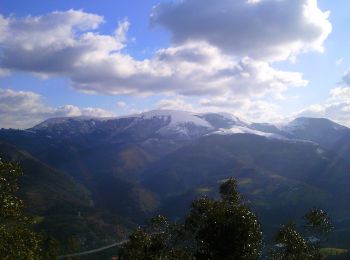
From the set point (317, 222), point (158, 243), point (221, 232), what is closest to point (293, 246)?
point (317, 222)

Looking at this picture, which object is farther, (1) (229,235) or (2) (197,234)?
(2) (197,234)

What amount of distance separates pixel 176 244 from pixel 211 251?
20299 mm

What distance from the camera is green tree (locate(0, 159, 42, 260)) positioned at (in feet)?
163

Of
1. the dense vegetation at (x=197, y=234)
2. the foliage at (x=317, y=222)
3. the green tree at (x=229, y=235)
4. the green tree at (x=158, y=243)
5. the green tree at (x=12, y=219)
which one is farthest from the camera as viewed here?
the green tree at (x=158, y=243)

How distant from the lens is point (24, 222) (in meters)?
52.4

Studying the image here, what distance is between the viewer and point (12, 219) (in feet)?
167

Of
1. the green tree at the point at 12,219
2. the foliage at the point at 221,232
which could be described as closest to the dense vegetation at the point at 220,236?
the foliage at the point at 221,232

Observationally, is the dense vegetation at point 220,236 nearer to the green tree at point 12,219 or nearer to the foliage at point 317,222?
the foliage at point 317,222

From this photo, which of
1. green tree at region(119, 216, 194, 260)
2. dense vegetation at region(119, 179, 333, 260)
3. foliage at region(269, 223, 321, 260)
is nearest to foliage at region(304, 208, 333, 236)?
dense vegetation at region(119, 179, 333, 260)

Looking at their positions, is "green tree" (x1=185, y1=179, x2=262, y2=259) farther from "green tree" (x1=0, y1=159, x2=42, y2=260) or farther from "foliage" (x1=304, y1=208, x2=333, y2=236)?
"green tree" (x1=0, y1=159, x2=42, y2=260)

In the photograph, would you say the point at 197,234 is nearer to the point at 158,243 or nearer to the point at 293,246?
the point at 158,243

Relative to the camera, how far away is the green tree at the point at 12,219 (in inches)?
1961

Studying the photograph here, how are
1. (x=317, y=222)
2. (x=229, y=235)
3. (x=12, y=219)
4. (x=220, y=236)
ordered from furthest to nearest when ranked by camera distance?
1. (x=317, y=222)
2. (x=220, y=236)
3. (x=229, y=235)
4. (x=12, y=219)

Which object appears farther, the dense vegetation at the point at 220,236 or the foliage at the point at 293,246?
the foliage at the point at 293,246
